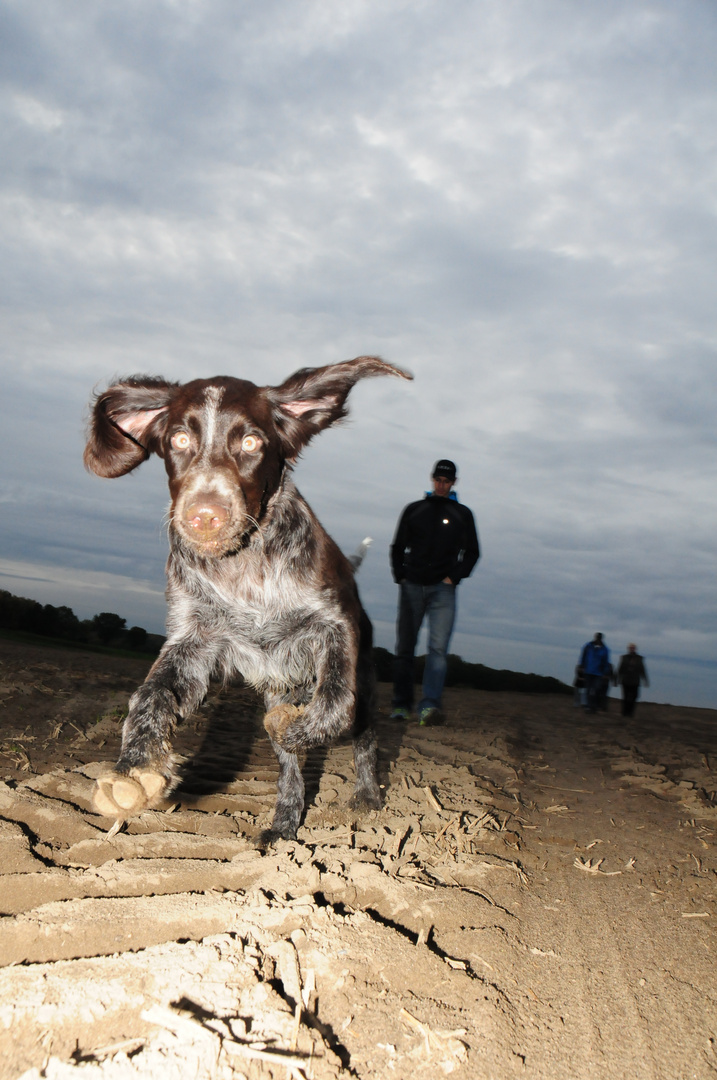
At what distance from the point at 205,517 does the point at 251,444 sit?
2.18ft

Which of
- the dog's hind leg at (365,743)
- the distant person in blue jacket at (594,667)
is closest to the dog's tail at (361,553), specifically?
the dog's hind leg at (365,743)

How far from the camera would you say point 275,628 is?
3.93m

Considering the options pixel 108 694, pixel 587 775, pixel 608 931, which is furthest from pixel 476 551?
pixel 608 931

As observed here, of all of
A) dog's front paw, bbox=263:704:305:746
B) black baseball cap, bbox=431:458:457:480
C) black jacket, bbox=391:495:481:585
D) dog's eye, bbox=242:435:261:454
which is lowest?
dog's front paw, bbox=263:704:305:746

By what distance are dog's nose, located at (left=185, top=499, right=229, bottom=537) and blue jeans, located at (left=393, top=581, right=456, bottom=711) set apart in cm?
529

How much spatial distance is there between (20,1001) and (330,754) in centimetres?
427

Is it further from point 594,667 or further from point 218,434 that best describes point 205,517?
point 594,667

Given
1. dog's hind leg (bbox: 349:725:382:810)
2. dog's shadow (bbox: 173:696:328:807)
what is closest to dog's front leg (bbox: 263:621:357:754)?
dog's shadow (bbox: 173:696:328:807)

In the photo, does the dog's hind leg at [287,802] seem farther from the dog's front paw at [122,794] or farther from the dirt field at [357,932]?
the dog's front paw at [122,794]

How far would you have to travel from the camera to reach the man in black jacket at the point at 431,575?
26.4ft

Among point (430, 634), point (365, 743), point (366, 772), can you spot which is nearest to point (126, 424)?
point (365, 743)

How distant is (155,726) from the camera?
347 cm

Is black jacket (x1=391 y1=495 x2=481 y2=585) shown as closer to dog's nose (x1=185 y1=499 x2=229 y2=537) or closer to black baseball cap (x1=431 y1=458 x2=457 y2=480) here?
black baseball cap (x1=431 y1=458 x2=457 y2=480)

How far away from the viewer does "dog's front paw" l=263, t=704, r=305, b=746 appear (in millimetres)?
3621
